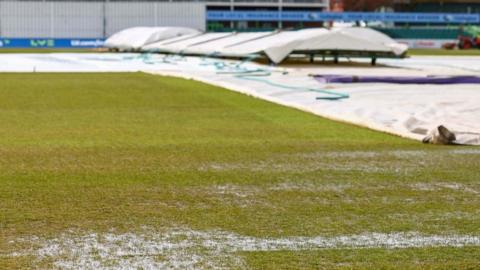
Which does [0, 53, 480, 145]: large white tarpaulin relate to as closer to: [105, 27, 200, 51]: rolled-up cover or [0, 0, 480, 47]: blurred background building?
[105, 27, 200, 51]: rolled-up cover

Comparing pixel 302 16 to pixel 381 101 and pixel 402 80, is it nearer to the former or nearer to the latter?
Answer: pixel 402 80

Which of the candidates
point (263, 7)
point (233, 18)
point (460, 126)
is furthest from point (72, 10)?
point (460, 126)

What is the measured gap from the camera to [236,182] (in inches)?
287

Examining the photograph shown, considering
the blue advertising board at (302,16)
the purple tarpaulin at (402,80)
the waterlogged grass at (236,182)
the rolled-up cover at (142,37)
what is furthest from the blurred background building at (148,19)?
the waterlogged grass at (236,182)

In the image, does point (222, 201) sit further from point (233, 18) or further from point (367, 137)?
point (233, 18)

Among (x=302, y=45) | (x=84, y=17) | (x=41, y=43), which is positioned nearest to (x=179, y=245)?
(x=302, y=45)

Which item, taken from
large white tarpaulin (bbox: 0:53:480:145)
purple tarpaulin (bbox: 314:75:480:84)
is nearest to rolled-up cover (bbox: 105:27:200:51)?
large white tarpaulin (bbox: 0:53:480:145)

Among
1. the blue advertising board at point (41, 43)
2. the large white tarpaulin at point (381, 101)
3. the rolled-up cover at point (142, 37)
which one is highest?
the rolled-up cover at point (142, 37)

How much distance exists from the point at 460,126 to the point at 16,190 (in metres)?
6.06

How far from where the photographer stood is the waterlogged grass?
5549 mm

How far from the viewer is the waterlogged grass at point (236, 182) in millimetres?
5549

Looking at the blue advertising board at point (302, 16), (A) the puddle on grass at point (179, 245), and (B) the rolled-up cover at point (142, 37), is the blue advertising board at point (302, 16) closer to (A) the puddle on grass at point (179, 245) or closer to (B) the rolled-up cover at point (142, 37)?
(B) the rolled-up cover at point (142, 37)

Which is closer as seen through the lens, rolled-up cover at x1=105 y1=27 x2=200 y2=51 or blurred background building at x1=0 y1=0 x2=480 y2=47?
rolled-up cover at x1=105 y1=27 x2=200 y2=51

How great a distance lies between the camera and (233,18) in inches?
3305
